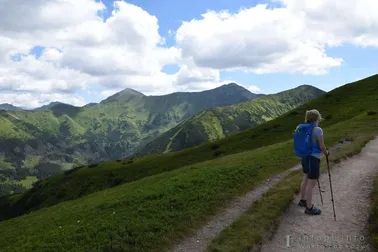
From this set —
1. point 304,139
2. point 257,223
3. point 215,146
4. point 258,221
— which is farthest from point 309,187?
point 215,146

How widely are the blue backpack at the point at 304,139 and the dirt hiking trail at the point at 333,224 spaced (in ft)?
11.2

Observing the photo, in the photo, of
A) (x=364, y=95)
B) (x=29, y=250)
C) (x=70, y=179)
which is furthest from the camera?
(x=70, y=179)

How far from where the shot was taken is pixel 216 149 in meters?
77.7

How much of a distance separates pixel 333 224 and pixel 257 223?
3.57m

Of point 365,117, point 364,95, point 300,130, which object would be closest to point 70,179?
point 365,117

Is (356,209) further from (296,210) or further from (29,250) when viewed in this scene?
(29,250)

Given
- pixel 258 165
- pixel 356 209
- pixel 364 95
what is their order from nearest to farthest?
pixel 356 209, pixel 258 165, pixel 364 95

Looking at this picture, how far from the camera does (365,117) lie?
192ft

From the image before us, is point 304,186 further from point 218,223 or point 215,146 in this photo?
point 215,146

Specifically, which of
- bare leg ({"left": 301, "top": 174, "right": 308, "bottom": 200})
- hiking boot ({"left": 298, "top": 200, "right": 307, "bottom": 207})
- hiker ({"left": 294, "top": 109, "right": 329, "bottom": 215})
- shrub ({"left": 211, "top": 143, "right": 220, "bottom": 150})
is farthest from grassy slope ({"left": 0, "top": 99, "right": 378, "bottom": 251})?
shrub ({"left": 211, "top": 143, "right": 220, "bottom": 150})

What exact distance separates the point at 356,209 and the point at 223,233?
23.9ft

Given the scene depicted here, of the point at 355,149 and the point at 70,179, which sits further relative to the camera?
the point at 70,179

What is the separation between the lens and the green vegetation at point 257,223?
14.6 metres

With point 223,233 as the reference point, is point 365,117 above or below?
above
